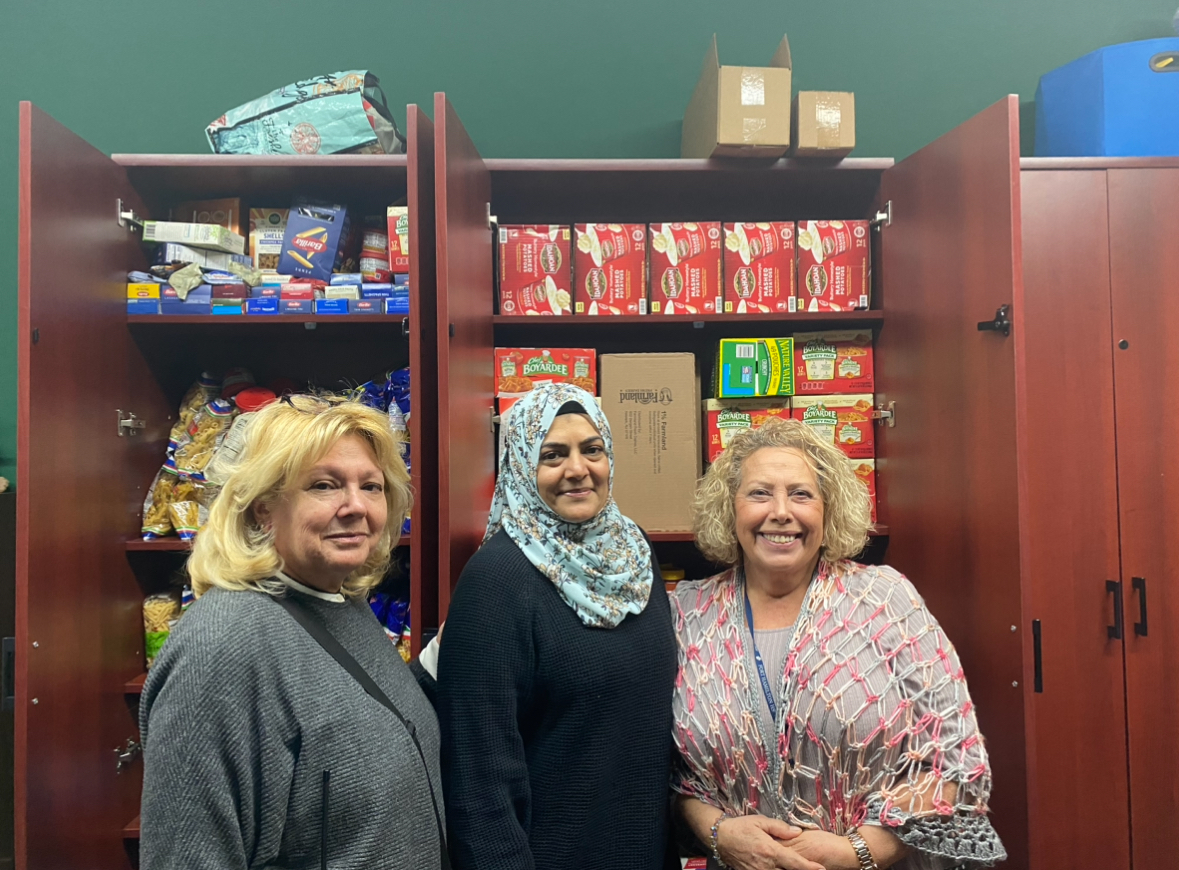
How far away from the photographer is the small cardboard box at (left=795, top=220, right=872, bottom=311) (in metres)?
2.02

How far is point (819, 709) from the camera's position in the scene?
132cm

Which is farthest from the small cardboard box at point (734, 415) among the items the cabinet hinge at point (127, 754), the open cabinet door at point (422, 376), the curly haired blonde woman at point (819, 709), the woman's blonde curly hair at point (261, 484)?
the cabinet hinge at point (127, 754)

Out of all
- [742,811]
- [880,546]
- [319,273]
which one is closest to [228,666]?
[742,811]

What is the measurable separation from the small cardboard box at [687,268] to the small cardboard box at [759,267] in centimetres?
4

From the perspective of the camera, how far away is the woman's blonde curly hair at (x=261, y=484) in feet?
3.39

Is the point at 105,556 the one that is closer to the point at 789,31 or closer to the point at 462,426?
the point at 462,426

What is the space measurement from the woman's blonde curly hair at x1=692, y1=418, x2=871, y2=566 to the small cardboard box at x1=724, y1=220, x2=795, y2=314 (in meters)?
0.52

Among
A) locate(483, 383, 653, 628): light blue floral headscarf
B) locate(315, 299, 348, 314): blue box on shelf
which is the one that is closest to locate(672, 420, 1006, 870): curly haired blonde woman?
locate(483, 383, 653, 628): light blue floral headscarf

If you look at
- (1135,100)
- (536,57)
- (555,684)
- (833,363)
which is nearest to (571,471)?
(555,684)

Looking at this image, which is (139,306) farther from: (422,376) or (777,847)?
(777,847)

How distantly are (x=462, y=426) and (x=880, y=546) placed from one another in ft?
4.17

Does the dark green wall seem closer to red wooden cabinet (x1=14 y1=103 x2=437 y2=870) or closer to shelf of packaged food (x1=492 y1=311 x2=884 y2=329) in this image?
red wooden cabinet (x1=14 y1=103 x2=437 y2=870)

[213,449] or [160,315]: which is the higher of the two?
[160,315]

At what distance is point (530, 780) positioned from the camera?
130 cm
